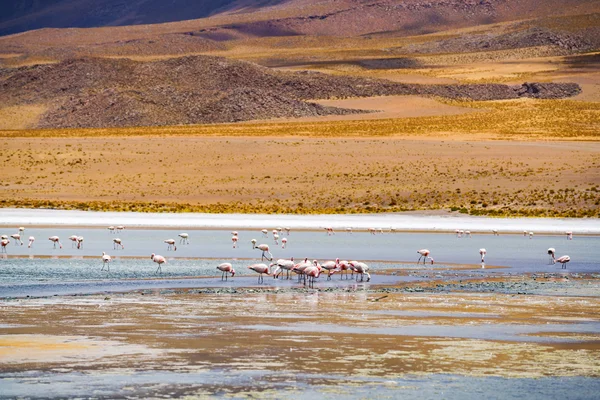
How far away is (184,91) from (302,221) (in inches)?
2671

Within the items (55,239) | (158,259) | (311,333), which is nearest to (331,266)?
(158,259)

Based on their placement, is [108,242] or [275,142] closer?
[108,242]

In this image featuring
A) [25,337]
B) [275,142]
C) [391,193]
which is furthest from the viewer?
[275,142]

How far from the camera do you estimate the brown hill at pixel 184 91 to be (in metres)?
99.7

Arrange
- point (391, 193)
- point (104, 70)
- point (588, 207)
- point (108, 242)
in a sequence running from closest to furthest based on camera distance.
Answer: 1. point (108, 242)
2. point (588, 207)
3. point (391, 193)
4. point (104, 70)

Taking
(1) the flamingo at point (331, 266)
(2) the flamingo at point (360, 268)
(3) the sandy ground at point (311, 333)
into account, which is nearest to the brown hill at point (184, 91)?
(1) the flamingo at point (331, 266)

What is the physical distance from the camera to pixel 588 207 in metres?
45.7

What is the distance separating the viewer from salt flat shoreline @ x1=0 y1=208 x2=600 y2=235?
37.8 metres

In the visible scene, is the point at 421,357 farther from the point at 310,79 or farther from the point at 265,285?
the point at 310,79

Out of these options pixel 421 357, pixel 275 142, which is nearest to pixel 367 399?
pixel 421 357

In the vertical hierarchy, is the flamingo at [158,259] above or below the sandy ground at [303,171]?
below

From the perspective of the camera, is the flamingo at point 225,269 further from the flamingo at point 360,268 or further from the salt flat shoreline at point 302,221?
the salt flat shoreline at point 302,221

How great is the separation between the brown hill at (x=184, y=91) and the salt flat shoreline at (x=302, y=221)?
54989mm

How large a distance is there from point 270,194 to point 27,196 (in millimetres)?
11655
